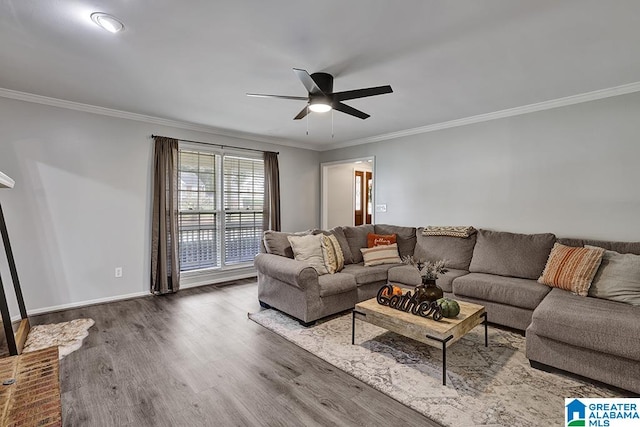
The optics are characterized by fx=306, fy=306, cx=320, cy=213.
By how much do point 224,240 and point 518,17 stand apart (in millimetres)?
4736

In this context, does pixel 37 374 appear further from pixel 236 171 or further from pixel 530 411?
pixel 236 171

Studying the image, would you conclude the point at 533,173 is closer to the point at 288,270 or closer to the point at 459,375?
the point at 459,375

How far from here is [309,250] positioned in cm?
380

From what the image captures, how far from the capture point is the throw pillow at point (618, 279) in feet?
8.63

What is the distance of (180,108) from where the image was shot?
3949 mm

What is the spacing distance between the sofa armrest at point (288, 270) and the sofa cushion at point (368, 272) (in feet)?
2.21

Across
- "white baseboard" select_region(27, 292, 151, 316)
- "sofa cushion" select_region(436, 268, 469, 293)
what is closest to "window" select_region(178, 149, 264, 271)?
"white baseboard" select_region(27, 292, 151, 316)

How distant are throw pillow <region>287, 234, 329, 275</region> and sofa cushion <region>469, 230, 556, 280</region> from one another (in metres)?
1.92

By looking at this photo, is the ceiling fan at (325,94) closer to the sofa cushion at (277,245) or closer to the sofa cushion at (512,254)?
the sofa cushion at (277,245)

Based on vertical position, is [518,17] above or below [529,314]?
above

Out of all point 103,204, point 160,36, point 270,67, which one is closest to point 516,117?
point 270,67

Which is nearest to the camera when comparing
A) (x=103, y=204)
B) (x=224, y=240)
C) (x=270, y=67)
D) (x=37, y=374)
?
(x=37, y=374)

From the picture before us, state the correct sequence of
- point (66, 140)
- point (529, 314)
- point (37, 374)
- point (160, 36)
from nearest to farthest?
point (37, 374) → point (160, 36) → point (529, 314) → point (66, 140)

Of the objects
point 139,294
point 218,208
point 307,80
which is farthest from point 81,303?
point 307,80
